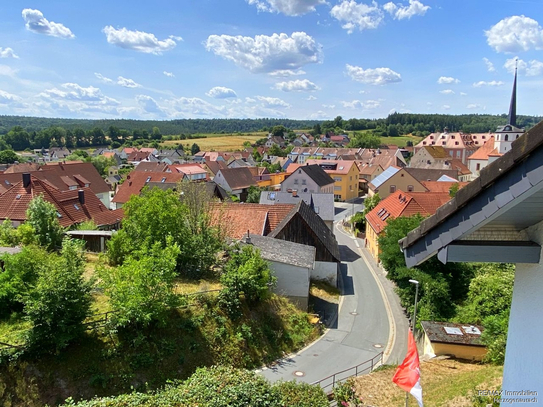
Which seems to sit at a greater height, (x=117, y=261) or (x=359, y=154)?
(x=359, y=154)

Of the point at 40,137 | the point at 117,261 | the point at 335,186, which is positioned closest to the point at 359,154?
the point at 335,186

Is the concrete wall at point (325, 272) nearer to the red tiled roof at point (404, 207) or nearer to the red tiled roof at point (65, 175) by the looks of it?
the red tiled roof at point (404, 207)

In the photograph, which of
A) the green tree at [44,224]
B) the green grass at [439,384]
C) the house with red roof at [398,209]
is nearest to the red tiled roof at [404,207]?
the house with red roof at [398,209]

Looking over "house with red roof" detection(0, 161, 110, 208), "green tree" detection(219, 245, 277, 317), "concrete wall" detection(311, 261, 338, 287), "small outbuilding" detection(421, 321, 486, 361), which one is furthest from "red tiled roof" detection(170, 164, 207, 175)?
"small outbuilding" detection(421, 321, 486, 361)

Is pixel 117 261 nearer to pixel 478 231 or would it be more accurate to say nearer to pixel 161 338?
pixel 161 338

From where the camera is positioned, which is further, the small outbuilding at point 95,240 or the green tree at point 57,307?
the small outbuilding at point 95,240

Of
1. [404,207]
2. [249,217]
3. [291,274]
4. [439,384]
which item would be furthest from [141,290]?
[404,207]
